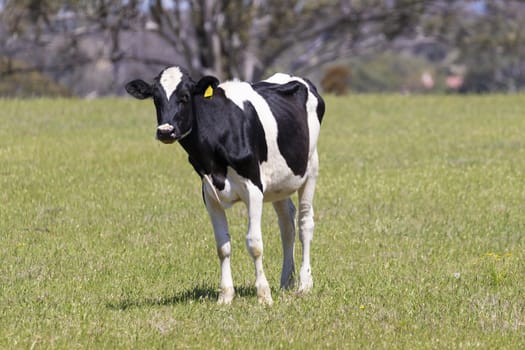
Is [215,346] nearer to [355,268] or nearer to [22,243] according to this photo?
[355,268]

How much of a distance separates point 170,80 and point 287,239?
91.6 inches

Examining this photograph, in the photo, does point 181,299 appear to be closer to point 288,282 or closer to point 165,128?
point 288,282

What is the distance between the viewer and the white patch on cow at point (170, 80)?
933 centimetres

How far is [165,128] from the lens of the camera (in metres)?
9.11

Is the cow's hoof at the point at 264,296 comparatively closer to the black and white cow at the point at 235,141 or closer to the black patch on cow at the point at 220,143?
the black and white cow at the point at 235,141

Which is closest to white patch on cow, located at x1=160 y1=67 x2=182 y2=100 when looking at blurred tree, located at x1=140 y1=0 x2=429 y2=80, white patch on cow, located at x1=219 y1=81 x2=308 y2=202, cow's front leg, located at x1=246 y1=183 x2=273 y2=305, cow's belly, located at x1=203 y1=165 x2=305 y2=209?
white patch on cow, located at x1=219 y1=81 x2=308 y2=202

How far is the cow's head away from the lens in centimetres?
923

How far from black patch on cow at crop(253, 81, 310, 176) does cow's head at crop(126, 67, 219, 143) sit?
0.98m

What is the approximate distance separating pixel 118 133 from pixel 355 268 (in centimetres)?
1372

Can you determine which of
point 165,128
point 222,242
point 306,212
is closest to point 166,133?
point 165,128

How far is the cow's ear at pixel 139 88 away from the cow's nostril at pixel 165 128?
494mm

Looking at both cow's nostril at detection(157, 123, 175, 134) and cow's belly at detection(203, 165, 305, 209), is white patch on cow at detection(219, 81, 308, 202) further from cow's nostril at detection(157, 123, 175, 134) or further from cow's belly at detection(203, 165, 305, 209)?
cow's nostril at detection(157, 123, 175, 134)

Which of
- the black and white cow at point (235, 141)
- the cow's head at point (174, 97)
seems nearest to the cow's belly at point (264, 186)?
the black and white cow at point (235, 141)

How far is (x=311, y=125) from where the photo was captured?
1102 centimetres
